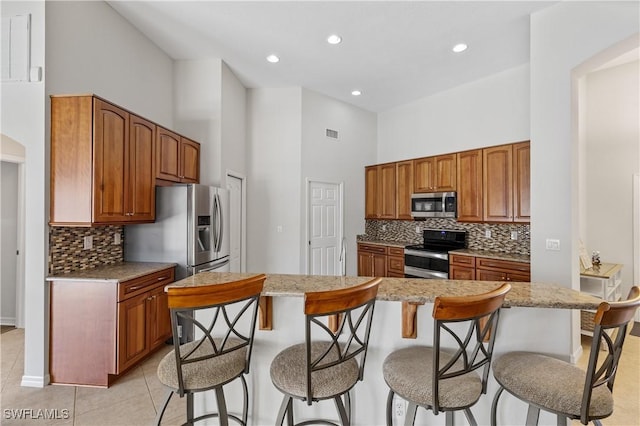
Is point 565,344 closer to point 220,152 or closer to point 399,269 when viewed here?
A: point 399,269

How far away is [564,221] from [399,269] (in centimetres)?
244

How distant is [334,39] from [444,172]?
2530 mm

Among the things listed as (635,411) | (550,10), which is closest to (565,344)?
(635,411)

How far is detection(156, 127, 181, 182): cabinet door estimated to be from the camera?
3.27 m

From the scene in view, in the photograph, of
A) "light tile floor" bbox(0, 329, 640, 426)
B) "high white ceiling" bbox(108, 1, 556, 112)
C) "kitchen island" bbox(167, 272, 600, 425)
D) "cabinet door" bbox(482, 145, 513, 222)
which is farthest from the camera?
"cabinet door" bbox(482, 145, 513, 222)

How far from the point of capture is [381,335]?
5.67ft

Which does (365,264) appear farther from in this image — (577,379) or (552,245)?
(577,379)

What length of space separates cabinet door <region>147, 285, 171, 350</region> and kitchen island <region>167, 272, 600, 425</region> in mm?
1328

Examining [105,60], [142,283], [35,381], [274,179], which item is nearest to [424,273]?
[274,179]

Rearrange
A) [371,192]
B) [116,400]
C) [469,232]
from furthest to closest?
1. [371,192]
2. [469,232]
3. [116,400]

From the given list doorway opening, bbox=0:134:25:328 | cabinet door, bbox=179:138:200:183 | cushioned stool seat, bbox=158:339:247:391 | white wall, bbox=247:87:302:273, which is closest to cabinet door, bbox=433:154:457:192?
white wall, bbox=247:87:302:273

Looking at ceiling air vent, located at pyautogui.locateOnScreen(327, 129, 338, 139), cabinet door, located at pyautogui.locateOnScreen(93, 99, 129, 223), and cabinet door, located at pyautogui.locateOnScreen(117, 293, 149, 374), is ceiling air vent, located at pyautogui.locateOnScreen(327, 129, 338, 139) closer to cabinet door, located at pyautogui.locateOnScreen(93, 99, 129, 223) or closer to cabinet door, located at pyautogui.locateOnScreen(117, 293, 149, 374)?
cabinet door, located at pyautogui.locateOnScreen(93, 99, 129, 223)

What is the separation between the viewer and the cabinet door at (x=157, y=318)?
286 cm

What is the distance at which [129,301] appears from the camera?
256 cm
